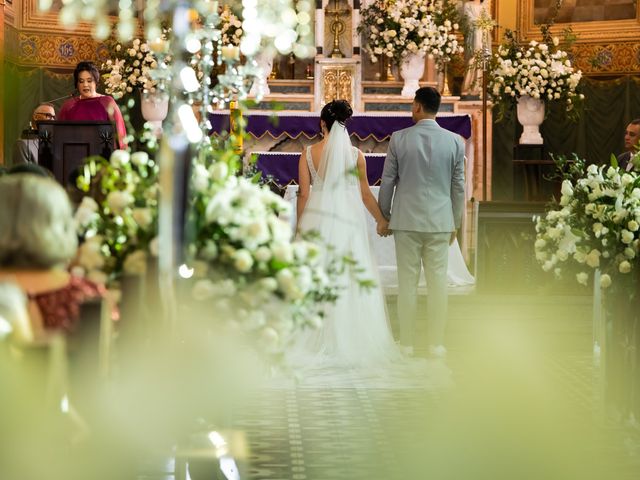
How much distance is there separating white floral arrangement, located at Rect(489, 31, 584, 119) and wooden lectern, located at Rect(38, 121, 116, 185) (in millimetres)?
5922

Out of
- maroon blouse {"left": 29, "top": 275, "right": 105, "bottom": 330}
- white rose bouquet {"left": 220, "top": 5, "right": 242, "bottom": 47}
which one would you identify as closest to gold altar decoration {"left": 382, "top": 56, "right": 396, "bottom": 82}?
white rose bouquet {"left": 220, "top": 5, "right": 242, "bottom": 47}

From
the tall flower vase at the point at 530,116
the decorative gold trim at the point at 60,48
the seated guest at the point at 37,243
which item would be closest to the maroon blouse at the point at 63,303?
the seated guest at the point at 37,243

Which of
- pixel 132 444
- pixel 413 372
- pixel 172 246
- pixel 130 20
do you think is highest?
pixel 130 20

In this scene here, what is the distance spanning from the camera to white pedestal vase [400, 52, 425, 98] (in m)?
12.8

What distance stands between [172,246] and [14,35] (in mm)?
12071

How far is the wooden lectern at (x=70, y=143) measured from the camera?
26.7 ft

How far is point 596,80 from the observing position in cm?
1515

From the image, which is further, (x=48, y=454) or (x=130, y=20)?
(x=130, y=20)

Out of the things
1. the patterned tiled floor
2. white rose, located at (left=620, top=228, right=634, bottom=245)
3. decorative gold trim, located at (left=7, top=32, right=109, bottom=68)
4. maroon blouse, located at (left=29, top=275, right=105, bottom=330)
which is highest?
decorative gold trim, located at (left=7, top=32, right=109, bottom=68)

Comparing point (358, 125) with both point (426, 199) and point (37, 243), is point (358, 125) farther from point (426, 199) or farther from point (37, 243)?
point (37, 243)

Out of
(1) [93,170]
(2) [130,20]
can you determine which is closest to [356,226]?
(1) [93,170]

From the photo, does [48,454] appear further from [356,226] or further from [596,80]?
[596,80]

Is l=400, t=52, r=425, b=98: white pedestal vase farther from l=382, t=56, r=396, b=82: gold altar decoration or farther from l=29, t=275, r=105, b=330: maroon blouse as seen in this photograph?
l=29, t=275, r=105, b=330: maroon blouse

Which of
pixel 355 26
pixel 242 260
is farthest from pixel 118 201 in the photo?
pixel 355 26
